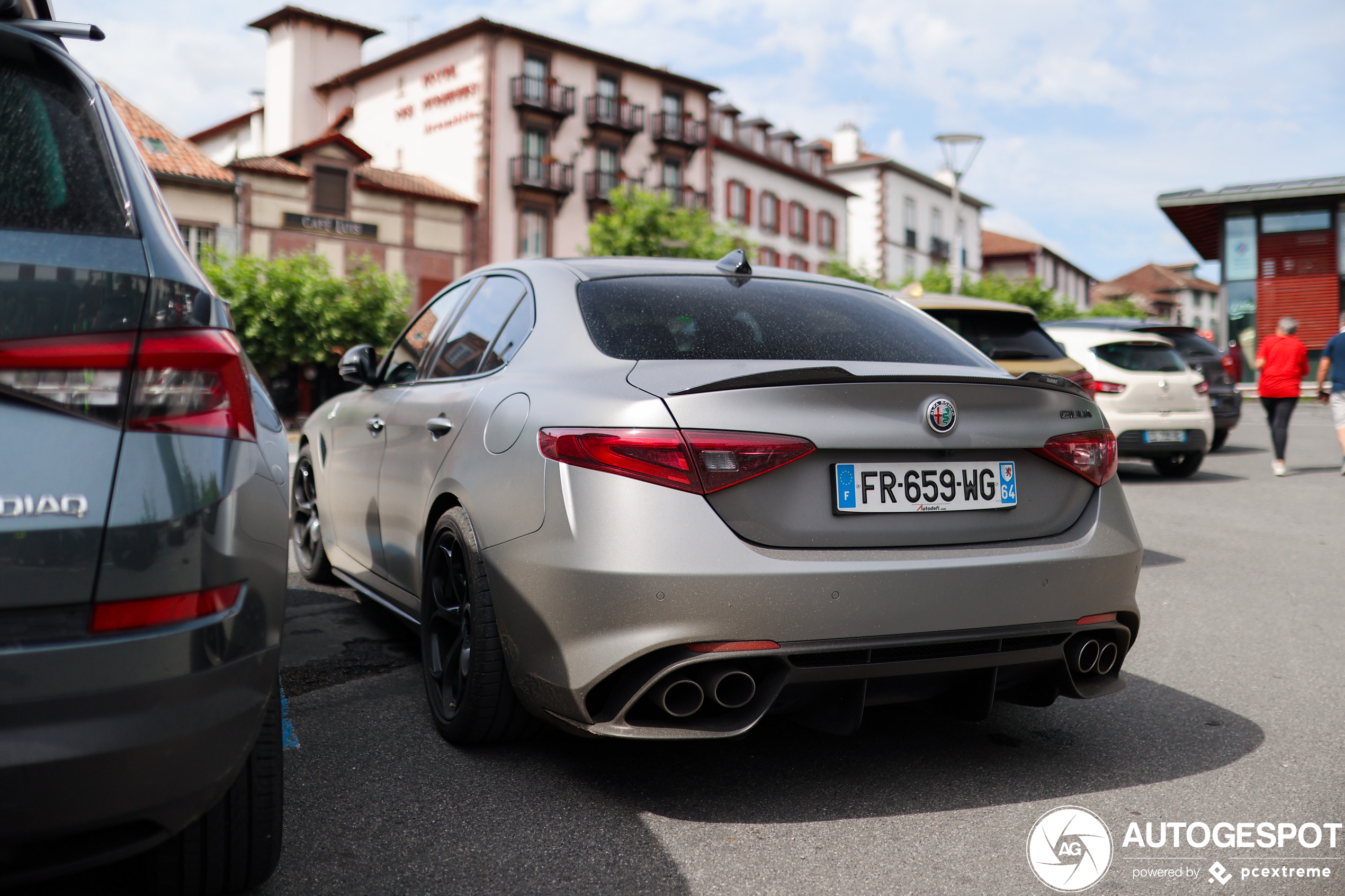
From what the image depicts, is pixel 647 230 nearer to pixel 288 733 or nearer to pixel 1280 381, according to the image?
pixel 1280 381

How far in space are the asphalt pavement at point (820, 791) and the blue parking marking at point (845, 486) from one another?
Answer: 794 mm

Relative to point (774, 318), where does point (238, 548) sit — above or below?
below

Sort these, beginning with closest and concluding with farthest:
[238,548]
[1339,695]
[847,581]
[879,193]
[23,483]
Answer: [23,483]
[238,548]
[847,581]
[1339,695]
[879,193]

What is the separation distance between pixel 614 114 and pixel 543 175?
437 centimetres

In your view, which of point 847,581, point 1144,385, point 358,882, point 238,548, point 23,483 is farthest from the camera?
point 1144,385

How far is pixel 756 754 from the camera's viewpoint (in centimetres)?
340

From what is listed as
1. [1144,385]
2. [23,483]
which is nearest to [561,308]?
[23,483]

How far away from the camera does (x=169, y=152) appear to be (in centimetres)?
3291

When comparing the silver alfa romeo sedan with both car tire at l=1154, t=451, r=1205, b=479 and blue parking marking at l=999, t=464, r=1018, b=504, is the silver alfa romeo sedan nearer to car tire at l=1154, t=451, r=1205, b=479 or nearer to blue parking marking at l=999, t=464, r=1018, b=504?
blue parking marking at l=999, t=464, r=1018, b=504

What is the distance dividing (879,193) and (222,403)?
61.6 metres

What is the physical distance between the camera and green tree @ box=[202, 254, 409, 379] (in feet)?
86.6

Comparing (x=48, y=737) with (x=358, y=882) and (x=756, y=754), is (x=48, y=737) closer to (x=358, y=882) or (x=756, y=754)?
(x=358, y=882)

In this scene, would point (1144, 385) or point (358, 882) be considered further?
point (1144, 385)

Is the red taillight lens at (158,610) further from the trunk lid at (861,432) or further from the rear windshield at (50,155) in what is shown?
the trunk lid at (861,432)
